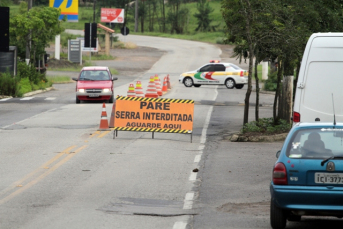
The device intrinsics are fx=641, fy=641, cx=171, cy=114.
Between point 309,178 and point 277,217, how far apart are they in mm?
650

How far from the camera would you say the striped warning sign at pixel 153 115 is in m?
17.5

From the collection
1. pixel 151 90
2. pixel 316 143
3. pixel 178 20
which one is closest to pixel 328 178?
pixel 316 143

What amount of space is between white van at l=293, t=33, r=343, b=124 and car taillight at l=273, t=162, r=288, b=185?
15.8ft

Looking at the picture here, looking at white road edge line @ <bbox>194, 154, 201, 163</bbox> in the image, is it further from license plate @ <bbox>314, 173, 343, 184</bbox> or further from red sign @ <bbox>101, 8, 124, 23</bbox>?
red sign @ <bbox>101, 8, 124, 23</bbox>

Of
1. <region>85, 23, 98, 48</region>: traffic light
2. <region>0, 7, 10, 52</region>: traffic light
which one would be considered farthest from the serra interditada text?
<region>85, 23, 98, 48</region>: traffic light

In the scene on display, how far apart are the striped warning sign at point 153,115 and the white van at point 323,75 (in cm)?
562

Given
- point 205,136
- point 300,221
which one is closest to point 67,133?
point 205,136

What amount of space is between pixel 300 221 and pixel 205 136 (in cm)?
1023

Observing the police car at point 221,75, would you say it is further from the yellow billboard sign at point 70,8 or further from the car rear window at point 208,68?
the yellow billboard sign at point 70,8

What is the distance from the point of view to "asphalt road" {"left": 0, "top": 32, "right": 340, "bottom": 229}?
859cm

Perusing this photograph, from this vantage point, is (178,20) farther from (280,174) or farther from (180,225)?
(280,174)

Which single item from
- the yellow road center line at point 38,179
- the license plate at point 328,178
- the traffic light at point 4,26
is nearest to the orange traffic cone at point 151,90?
the traffic light at point 4,26

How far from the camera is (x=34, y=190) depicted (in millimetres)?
10344

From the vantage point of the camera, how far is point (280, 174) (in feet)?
25.0
